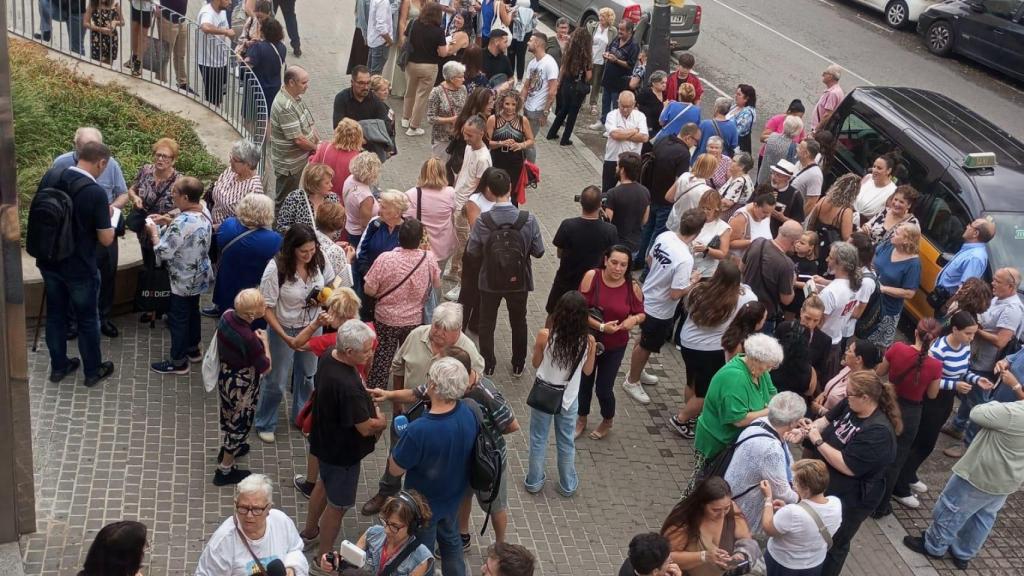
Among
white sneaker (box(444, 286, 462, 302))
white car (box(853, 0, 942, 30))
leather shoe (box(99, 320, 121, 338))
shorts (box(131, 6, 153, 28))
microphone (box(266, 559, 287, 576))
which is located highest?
white car (box(853, 0, 942, 30))

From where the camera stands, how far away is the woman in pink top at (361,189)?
9211 millimetres

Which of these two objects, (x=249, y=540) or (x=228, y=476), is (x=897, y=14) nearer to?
(x=228, y=476)

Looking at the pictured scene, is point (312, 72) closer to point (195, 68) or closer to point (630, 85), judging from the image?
point (195, 68)

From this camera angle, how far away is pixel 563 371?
7652 mm

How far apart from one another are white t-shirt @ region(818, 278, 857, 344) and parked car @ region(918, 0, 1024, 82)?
13.7m

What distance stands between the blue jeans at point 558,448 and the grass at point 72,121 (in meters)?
4.88

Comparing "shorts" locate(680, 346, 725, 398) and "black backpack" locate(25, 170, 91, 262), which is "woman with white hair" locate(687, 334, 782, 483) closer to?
"shorts" locate(680, 346, 725, 398)

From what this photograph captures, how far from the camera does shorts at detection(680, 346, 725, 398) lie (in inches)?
348

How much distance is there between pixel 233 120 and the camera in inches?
496

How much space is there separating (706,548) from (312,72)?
39.0 feet

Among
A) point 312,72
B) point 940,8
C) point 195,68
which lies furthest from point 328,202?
point 940,8

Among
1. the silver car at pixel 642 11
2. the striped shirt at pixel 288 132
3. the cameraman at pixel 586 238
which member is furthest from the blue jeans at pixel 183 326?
the silver car at pixel 642 11

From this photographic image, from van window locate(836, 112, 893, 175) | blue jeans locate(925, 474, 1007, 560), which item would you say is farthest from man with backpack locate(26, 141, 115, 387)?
van window locate(836, 112, 893, 175)

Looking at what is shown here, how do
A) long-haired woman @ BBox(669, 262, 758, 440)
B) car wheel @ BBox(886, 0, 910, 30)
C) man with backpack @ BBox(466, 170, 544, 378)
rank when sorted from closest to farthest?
long-haired woman @ BBox(669, 262, 758, 440)
man with backpack @ BBox(466, 170, 544, 378)
car wheel @ BBox(886, 0, 910, 30)
